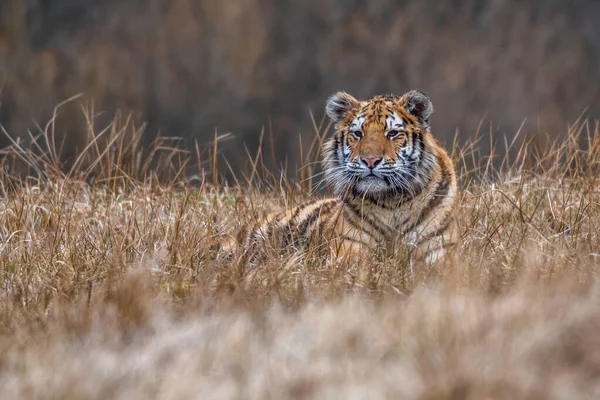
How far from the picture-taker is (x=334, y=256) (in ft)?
15.0

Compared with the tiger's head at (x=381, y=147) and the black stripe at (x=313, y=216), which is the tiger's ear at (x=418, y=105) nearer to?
the tiger's head at (x=381, y=147)

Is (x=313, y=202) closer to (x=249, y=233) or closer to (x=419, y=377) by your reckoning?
(x=249, y=233)

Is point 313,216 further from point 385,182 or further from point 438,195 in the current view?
point 438,195

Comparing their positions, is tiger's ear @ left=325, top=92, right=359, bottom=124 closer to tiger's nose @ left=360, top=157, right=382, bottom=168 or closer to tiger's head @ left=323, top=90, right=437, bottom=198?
tiger's head @ left=323, top=90, right=437, bottom=198

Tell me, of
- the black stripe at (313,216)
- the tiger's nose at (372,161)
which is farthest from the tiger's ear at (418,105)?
the black stripe at (313,216)

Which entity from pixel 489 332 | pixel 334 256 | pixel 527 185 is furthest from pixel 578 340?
pixel 527 185

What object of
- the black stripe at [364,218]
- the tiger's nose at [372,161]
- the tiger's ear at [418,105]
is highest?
the tiger's ear at [418,105]

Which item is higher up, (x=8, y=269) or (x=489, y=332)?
(x=489, y=332)

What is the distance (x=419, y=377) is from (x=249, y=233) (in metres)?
2.70

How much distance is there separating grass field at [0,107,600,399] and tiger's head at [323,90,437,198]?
390mm

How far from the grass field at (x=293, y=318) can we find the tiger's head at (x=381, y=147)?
390mm

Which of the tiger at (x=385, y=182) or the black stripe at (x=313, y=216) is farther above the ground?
the tiger at (x=385, y=182)

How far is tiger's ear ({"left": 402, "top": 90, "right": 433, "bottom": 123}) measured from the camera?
5.22m

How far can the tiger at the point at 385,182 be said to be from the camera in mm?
4969
